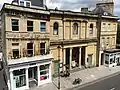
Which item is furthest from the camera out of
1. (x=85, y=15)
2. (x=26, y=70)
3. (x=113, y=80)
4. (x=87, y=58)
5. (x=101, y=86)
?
(x=87, y=58)

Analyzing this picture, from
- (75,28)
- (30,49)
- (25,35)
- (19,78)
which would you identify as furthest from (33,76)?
(75,28)

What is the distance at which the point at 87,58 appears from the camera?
29016 millimetres

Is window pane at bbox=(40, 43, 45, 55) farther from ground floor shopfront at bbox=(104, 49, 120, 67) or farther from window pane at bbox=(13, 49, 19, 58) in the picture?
ground floor shopfront at bbox=(104, 49, 120, 67)

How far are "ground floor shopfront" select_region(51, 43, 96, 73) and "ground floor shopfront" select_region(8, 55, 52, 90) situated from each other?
3988 millimetres

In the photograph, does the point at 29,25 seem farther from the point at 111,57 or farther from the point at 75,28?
the point at 111,57

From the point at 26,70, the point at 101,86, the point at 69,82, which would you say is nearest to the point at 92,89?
the point at 101,86

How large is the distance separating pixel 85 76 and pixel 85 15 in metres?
10.4

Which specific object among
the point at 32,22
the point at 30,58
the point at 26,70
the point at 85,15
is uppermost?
the point at 85,15

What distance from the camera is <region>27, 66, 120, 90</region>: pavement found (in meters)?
20.9

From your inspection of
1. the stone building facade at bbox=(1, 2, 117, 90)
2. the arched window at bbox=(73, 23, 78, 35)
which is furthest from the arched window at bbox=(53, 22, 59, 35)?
the arched window at bbox=(73, 23, 78, 35)

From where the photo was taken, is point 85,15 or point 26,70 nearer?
point 26,70

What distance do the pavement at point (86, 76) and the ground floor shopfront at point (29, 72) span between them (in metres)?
1.14

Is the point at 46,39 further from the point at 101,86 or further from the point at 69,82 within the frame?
the point at 101,86

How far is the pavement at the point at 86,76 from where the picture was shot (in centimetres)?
2088
